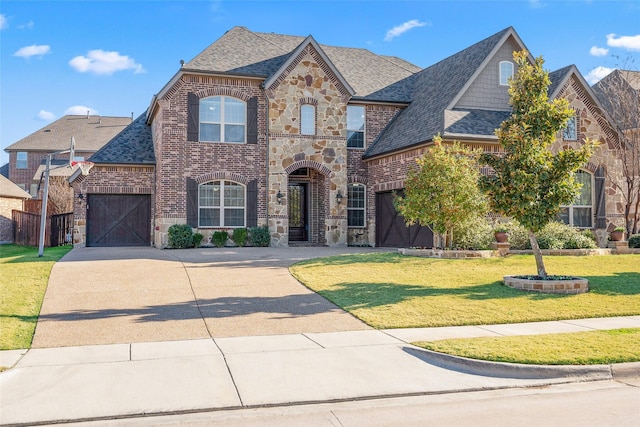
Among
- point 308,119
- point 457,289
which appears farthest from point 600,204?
point 457,289

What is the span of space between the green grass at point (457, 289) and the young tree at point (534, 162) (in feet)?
5.58

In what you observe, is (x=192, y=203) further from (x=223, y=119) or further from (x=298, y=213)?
(x=298, y=213)

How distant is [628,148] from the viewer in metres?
22.5

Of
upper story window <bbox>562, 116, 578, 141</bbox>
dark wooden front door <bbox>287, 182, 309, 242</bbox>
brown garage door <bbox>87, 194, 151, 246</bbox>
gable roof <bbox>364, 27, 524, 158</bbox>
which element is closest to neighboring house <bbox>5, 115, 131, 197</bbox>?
brown garage door <bbox>87, 194, 151, 246</bbox>

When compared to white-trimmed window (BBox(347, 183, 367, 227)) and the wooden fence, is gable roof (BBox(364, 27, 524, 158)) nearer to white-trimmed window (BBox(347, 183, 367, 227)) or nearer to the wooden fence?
white-trimmed window (BBox(347, 183, 367, 227))

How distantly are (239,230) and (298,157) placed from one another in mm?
3943

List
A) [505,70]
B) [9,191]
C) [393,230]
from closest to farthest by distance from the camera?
[505,70] < [393,230] < [9,191]

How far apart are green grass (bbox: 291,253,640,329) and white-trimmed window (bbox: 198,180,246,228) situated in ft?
22.9

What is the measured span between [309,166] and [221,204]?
13.0 ft

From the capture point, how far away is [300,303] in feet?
34.9

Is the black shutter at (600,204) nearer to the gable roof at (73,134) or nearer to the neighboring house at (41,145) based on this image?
→ the gable roof at (73,134)

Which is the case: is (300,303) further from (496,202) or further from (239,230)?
(239,230)

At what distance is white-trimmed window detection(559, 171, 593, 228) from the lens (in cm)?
2189

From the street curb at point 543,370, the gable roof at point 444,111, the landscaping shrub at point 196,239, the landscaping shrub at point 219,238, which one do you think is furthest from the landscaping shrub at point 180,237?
the street curb at point 543,370
